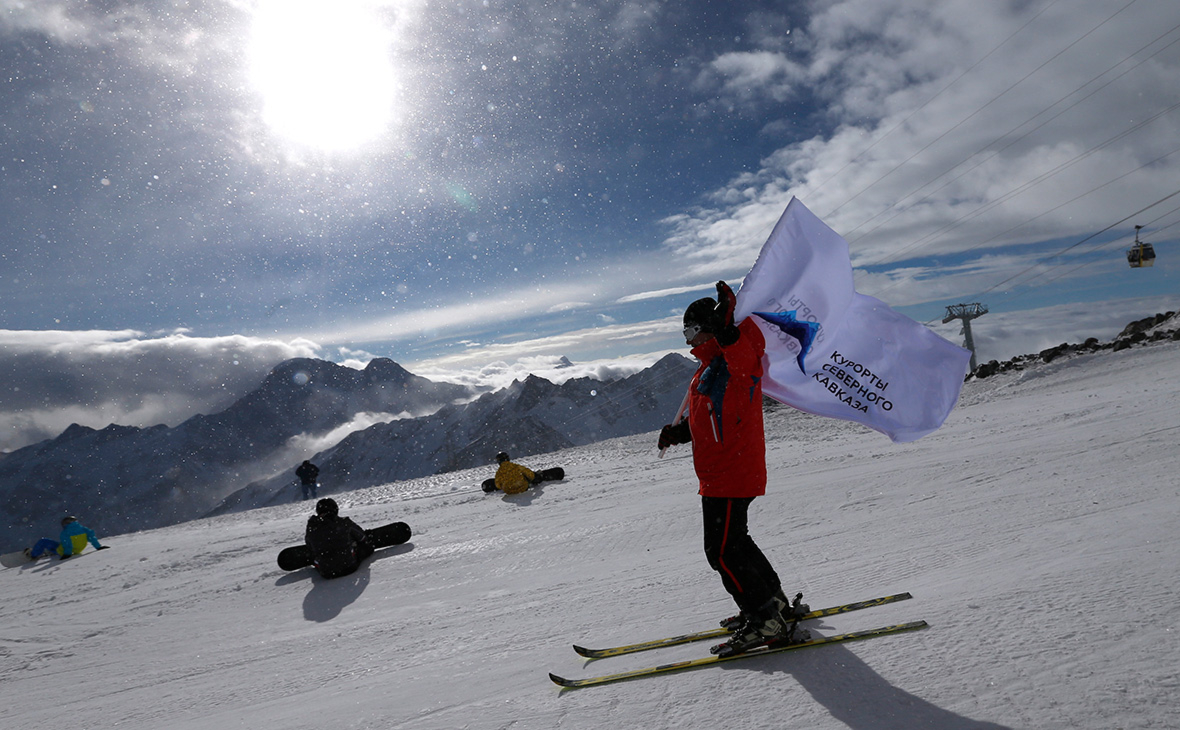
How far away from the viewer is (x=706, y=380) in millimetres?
3391

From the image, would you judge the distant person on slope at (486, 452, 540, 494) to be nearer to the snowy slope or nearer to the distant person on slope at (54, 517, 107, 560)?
the snowy slope

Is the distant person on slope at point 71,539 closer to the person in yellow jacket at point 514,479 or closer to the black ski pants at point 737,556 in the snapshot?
the person in yellow jacket at point 514,479

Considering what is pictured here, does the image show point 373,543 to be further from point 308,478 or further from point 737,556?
point 308,478

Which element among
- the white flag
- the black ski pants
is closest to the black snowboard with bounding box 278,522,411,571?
the black ski pants

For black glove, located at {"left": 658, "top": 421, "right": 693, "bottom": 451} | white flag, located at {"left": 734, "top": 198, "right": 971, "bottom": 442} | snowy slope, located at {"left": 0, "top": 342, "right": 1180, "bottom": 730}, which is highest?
white flag, located at {"left": 734, "top": 198, "right": 971, "bottom": 442}

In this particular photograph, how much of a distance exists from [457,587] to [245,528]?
9.37 m

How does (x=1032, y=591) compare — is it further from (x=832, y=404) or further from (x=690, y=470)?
(x=690, y=470)

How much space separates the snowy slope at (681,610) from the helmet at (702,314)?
1927 mm

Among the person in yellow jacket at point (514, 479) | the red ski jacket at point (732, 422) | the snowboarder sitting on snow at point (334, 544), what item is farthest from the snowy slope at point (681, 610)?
the person in yellow jacket at point (514, 479)

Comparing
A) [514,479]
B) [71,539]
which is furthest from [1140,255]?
[71,539]

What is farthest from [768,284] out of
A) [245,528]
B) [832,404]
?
[245,528]

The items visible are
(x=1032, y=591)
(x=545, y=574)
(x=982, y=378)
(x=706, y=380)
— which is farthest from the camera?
(x=982, y=378)

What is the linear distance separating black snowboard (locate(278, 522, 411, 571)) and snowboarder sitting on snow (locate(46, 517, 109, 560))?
7836mm

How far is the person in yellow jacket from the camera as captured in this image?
38.7 ft
